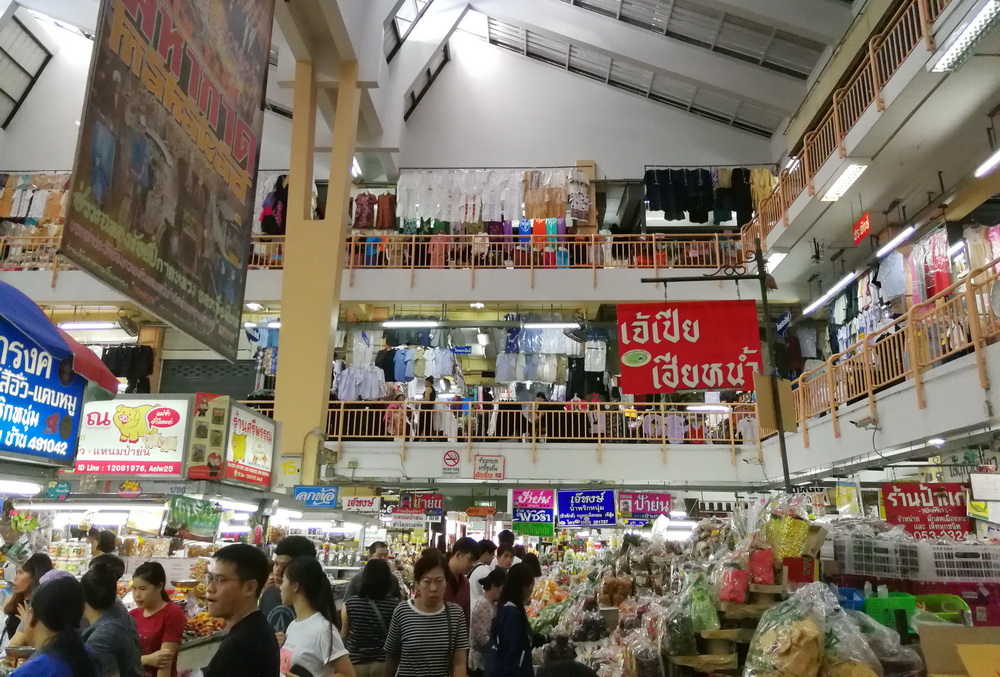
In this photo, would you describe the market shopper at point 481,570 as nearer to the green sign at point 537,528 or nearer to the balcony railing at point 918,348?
the balcony railing at point 918,348

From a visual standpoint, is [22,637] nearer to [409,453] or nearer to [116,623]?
[116,623]

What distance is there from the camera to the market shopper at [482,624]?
5.04 metres

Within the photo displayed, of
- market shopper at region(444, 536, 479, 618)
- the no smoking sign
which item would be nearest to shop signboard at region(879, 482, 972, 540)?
market shopper at region(444, 536, 479, 618)

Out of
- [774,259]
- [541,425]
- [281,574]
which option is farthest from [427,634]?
[774,259]

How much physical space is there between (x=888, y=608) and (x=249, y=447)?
17.0ft

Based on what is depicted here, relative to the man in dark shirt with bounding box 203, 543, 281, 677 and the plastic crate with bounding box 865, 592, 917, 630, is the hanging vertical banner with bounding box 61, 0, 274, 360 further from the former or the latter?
the plastic crate with bounding box 865, 592, 917, 630

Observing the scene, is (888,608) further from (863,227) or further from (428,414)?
(428,414)

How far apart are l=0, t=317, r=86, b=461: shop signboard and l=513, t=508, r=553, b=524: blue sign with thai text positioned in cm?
1038

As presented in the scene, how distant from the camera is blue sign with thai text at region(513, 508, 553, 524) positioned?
1335 centimetres

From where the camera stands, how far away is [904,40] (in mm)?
9047

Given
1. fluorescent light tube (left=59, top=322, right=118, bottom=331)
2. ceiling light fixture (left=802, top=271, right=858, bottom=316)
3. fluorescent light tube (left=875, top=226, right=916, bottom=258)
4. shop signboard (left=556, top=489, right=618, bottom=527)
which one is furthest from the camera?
fluorescent light tube (left=59, top=322, right=118, bottom=331)

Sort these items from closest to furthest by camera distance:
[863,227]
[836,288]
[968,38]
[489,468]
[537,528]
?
[968,38] < [863,227] < [836,288] < [489,468] < [537,528]

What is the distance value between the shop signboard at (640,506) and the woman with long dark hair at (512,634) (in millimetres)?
9199

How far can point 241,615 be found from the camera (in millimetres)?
2590
